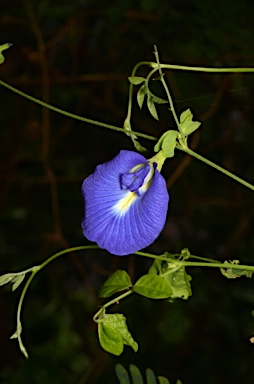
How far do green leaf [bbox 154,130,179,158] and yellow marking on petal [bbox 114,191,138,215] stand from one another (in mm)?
75

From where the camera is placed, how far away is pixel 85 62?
6.43ft

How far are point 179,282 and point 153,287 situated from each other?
0.14 ft

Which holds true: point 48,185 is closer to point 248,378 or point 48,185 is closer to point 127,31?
point 127,31

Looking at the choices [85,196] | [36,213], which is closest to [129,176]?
[85,196]

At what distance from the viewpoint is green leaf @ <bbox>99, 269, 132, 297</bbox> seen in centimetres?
75

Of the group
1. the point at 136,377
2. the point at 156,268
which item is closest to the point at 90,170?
the point at 136,377

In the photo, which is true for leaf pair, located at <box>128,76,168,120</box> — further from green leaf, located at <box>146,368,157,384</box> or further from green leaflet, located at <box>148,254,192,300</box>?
green leaf, located at <box>146,368,157,384</box>

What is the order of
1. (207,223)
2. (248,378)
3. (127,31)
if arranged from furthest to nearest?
1. (207,223)
2. (127,31)
3. (248,378)

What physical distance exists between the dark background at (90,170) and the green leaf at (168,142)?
0.96m

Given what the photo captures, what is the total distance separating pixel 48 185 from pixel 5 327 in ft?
1.19

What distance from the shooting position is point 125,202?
2.48 feet

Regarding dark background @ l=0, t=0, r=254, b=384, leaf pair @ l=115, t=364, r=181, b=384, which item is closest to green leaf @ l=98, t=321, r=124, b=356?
leaf pair @ l=115, t=364, r=181, b=384

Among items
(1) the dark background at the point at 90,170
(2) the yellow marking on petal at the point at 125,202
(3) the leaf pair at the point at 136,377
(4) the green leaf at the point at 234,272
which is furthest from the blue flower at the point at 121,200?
(1) the dark background at the point at 90,170

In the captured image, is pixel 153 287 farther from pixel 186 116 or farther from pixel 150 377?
pixel 150 377
